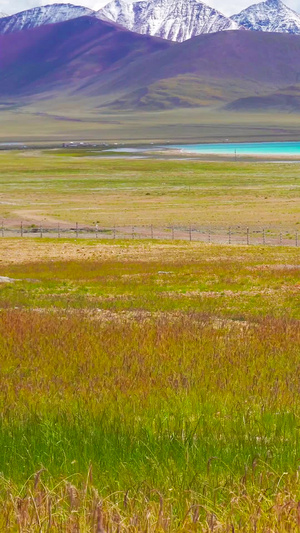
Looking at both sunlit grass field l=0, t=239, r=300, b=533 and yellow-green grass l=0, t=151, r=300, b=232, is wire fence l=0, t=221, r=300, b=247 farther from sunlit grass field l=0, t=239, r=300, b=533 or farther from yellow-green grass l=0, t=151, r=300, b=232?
sunlit grass field l=0, t=239, r=300, b=533

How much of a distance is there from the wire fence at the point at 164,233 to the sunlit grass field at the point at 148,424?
137 feet

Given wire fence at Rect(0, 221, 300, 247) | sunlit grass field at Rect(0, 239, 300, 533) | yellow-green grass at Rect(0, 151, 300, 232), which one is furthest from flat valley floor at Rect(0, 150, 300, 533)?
yellow-green grass at Rect(0, 151, 300, 232)

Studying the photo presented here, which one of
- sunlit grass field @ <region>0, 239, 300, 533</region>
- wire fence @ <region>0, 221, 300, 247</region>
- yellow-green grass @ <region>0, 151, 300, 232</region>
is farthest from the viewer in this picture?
yellow-green grass @ <region>0, 151, 300, 232</region>

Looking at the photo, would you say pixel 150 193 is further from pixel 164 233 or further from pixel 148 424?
pixel 148 424

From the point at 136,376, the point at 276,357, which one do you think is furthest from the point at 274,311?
the point at 136,376

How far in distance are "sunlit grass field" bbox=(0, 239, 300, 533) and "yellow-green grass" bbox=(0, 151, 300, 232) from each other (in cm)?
5326

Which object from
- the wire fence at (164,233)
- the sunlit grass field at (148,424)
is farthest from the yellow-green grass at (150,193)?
the sunlit grass field at (148,424)

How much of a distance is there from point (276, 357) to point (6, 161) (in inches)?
5441

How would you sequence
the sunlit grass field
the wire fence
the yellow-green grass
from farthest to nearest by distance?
the yellow-green grass, the wire fence, the sunlit grass field

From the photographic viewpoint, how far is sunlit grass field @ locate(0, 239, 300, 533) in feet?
14.7

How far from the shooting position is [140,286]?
26250mm

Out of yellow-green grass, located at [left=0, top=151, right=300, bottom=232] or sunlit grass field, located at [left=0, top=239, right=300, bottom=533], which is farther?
yellow-green grass, located at [left=0, top=151, right=300, bottom=232]

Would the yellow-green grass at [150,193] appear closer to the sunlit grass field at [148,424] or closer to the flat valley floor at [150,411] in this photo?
the flat valley floor at [150,411]

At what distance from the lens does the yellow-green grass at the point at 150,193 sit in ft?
237
